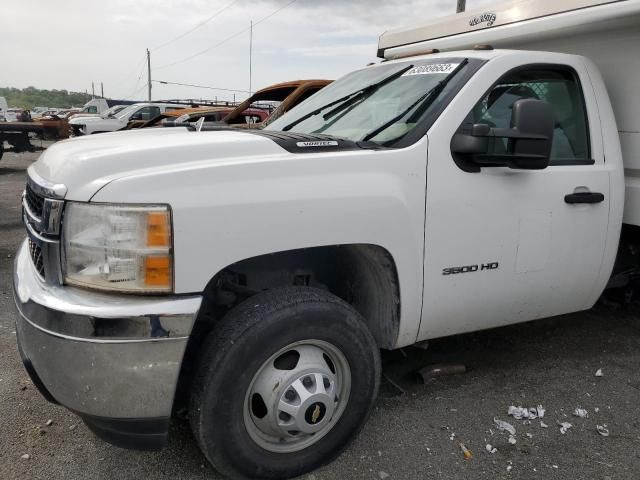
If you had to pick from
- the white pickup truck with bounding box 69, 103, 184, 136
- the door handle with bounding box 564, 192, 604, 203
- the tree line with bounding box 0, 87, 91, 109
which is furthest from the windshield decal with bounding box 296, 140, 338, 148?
the tree line with bounding box 0, 87, 91, 109

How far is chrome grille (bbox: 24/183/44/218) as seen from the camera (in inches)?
88.7

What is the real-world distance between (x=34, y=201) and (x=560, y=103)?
288 centimetres

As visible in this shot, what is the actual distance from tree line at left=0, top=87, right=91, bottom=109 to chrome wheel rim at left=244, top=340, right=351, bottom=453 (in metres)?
98.2

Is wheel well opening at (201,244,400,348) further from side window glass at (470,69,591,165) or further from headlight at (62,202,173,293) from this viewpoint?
side window glass at (470,69,591,165)

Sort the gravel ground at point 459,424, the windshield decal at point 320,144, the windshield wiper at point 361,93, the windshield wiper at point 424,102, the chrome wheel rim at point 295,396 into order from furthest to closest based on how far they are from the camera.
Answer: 1. the windshield wiper at point 361,93
2. the windshield wiper at point 424,102
3. the gravel ground at point 459,424
4. the windshield decal at point 320,144
5. the chrome wheel rim at point 295,396

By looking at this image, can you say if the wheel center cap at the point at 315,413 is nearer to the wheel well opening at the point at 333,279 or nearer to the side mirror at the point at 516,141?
the wheel well opening at the point at 333,279

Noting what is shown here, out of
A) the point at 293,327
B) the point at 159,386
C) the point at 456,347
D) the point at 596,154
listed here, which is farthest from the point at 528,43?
the point at 159,386

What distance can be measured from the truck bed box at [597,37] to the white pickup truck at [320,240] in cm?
1

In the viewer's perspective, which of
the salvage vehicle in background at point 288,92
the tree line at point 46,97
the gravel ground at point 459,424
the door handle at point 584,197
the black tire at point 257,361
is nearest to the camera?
the black tire at point 257,361

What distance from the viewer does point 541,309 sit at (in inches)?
126

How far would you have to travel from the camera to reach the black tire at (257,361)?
219cm

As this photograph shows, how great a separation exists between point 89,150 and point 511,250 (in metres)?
2.08

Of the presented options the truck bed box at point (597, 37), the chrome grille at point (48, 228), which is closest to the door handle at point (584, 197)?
the truck bed box at point (597, 37)

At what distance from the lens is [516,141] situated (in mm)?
2574
